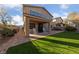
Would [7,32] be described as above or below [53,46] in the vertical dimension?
above

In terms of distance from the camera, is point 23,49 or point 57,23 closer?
point 23,49

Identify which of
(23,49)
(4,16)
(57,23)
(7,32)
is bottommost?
(23,49)

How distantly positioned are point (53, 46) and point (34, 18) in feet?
2.12

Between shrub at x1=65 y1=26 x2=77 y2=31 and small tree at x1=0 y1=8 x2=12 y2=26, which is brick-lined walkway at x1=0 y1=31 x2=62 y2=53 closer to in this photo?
small tree at x1=0 y1=8 x2=12 y2=26

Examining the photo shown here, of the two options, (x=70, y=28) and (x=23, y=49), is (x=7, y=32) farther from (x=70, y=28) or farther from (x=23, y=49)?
(x=70, y=28)

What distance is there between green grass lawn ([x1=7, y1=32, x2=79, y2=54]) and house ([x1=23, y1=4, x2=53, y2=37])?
236 millimetres

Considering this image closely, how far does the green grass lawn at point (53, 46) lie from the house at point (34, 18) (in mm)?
236

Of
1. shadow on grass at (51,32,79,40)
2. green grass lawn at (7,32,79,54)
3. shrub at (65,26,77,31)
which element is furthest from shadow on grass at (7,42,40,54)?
shrub at (65,26,77,31)

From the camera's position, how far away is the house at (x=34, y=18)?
3863 millimetres

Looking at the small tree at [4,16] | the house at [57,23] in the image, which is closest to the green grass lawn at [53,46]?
the house at [57,23]

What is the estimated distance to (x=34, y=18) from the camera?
388 centimetres

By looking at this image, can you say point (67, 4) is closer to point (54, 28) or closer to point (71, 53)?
point (54, 28)

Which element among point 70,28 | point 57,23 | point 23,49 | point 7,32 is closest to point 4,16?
point 7,32

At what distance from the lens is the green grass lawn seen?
3.82m
